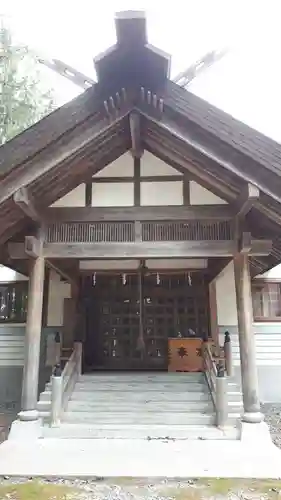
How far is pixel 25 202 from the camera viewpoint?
4.87m

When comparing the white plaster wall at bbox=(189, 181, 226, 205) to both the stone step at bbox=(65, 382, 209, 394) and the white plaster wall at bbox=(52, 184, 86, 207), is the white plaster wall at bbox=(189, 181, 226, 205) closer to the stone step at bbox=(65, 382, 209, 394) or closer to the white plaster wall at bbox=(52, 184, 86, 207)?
the white plaster wall at bbox=(52, 184, 86, 207)

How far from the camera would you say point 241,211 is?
5160 mm

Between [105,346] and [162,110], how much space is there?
528 centimetres

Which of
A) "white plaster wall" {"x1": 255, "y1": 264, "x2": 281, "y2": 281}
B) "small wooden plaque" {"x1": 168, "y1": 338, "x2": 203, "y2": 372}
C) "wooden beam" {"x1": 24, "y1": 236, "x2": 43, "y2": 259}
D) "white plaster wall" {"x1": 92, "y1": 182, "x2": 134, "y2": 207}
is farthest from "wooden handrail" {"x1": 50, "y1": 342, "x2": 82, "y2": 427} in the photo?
"white plaster wall" {"x1": 255, "y1": 264, "x2": 281, "y2": 281}

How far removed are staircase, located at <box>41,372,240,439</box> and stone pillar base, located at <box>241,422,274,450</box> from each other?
228 mm

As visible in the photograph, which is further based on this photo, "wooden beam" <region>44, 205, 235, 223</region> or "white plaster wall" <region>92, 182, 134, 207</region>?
"white plaster wall" <region>92, 182, 134, 207</region>

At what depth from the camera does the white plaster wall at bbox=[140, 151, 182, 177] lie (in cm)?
571

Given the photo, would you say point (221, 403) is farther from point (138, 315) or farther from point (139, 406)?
point (138, 315)

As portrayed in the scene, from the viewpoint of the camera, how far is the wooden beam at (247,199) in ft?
15.3

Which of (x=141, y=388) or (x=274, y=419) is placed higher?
(x=141, y=388)

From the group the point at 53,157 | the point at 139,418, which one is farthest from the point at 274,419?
the point at 53,157

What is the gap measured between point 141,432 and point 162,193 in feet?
10.5

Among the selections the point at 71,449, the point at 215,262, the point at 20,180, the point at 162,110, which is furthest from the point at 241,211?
the point at 71,449

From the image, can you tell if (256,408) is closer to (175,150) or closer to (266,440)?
(266,440)
